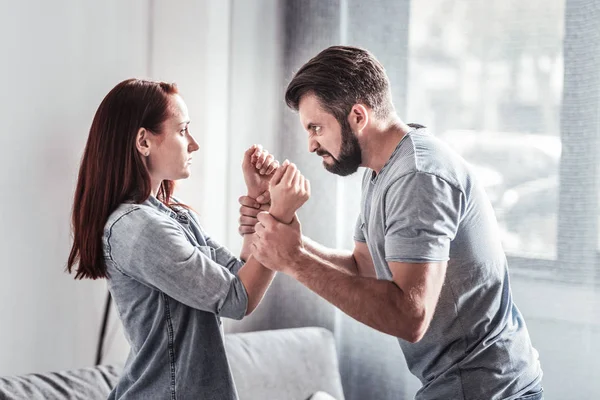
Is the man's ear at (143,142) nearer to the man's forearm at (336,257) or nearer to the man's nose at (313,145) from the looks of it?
the man's nose at (313,145)

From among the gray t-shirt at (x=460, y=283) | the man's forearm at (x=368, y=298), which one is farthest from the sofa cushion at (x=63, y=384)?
the gray t-shirt at (x=460, y=283)

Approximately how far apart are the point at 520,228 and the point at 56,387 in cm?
133

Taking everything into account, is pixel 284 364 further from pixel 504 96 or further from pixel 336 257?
pixel 504 96

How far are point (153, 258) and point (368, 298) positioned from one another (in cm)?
43

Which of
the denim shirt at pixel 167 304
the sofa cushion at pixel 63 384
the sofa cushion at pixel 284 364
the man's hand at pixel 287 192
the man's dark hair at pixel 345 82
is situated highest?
the man's dark hair at pixel 345 82

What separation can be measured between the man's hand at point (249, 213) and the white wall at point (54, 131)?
1.94 feet

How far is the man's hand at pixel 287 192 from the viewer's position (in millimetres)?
1447

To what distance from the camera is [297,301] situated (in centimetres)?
264

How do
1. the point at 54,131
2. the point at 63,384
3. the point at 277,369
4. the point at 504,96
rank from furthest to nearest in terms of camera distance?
1. the point at 277,369
2. the point at 504,96
3. the point at 54,131
4. the point at 63,384

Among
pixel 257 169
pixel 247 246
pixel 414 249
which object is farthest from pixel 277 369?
pixel 414 249

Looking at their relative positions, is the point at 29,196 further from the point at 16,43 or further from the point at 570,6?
the point at 570,6

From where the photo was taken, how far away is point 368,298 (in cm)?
137

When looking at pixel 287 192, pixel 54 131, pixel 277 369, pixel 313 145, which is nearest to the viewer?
pixel 287 192

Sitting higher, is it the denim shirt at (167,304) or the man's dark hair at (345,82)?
the man's dark hair at (345,82)
